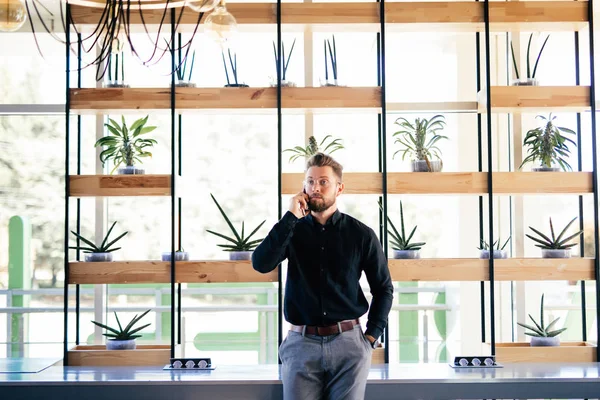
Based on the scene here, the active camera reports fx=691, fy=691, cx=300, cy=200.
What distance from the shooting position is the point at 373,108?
4.08m

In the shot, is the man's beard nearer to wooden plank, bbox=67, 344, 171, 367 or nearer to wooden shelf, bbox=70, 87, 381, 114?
wooden shelf, bbox=70, 87, 381, 114

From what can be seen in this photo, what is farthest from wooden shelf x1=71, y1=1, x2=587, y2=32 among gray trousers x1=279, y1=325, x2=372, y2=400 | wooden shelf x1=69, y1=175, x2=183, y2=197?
gray trousers x1=279, y1=325, x2=372, y2=400

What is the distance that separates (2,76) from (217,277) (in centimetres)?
266

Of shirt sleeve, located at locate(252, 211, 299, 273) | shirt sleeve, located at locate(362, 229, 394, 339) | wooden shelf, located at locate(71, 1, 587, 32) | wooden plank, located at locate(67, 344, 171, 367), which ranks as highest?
wooden shelf, located at locate(71, 1, 587, 32)

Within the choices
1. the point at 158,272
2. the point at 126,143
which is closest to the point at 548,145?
the point at 158,272

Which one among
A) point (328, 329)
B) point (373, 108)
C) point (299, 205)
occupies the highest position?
point (373, 108)

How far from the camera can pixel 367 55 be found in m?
5.28

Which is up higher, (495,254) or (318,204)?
(318,204)

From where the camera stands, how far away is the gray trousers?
292 centimetres

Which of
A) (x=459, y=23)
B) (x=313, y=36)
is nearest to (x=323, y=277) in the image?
(x=459, y=23)

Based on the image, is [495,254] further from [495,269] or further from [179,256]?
[179,256]

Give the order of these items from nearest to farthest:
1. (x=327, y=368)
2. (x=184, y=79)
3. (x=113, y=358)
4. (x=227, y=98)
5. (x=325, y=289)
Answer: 1. (x=327, y=368)
2. (x=325, y=289)
3. (x=113, y=358)
4. (x=227, y=98)
5. (x=184, y=79)

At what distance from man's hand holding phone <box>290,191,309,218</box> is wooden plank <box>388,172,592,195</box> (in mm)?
1111

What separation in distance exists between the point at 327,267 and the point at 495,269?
1392 mm
